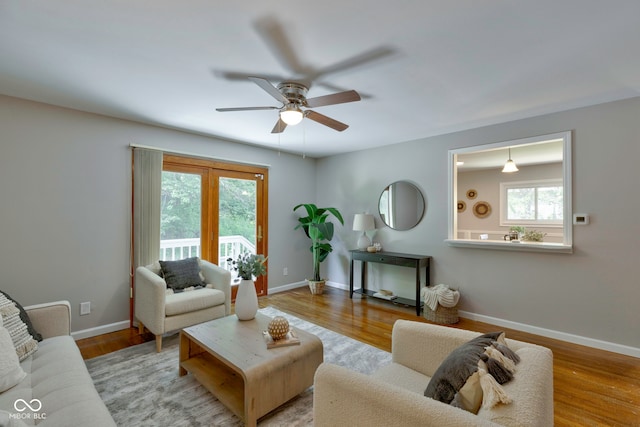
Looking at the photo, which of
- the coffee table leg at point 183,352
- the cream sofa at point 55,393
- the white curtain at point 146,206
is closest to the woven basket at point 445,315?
the coffee table leg at point 183,352

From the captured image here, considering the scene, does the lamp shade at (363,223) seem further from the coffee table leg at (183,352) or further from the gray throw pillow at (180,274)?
the coffee table leg at (183,352)

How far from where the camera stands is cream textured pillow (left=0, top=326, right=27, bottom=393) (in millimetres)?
1397

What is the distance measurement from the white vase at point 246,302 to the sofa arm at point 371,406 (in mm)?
1354

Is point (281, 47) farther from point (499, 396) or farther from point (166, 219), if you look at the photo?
point (166, 219)

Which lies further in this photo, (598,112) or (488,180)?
(488,180)

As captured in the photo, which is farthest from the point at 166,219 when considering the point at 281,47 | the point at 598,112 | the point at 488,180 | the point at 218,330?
the point at 488,180

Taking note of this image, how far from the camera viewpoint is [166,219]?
371 centimetres

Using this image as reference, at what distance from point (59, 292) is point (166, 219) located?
1279 mm

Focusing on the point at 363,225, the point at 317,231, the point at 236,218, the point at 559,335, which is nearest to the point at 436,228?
the point at 363,225

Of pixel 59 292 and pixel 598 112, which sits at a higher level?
pixel 598 112

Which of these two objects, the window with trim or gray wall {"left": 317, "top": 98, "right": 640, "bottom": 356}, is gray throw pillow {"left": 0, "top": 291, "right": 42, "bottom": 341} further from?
the window with trim

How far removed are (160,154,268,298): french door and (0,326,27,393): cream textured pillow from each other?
2250 mm

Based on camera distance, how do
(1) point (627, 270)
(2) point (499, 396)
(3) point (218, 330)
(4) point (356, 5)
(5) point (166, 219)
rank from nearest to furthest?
(2) point (499, 396) → (4) point (356, 5) → (3) point (218, 330) → (1) point (627, 270) → (5) point (166, 219)

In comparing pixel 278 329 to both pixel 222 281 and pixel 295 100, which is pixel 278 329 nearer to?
pixel 222 281
